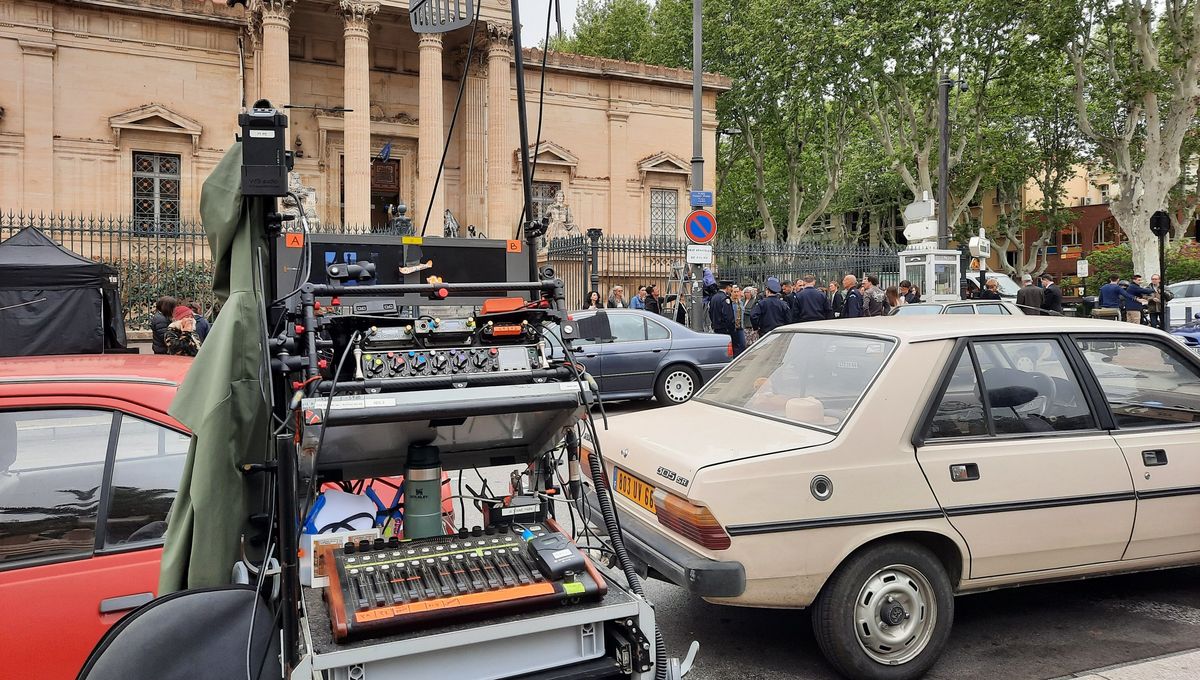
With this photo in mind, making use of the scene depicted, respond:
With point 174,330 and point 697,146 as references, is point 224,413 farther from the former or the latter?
point 697,146

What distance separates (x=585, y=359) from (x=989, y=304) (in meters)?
7.25

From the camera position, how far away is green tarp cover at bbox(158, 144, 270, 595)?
2.74 metres

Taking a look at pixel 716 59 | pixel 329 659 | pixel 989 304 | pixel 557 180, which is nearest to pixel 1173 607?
pixel 329 659

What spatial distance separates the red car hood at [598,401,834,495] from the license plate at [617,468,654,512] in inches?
2.0

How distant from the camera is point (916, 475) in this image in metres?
3.94

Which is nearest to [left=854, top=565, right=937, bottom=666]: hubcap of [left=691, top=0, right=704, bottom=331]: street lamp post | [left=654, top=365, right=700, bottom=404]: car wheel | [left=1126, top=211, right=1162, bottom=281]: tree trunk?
[left=654, top=365, right=700, bottom=404]: car wheel

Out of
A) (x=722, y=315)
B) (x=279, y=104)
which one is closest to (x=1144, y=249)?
(x=722, y=315)

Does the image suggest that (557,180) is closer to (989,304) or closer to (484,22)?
(484,22)

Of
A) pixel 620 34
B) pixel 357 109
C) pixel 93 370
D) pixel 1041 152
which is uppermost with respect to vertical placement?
pixel 620 34

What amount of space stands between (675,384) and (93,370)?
10282 millimetres

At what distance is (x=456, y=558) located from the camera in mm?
2721

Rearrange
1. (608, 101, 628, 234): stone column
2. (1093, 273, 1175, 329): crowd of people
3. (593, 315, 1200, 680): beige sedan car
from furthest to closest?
1. (608, 101, 628, 234): stone column
2. (1093, 273, 1175, 329): crowd of people
3. (593, 315, 1200, 680): beige sedan car

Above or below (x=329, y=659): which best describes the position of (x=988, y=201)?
above

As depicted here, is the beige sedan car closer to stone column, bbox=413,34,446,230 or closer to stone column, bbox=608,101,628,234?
stone column, bbox=413,34,446,230
